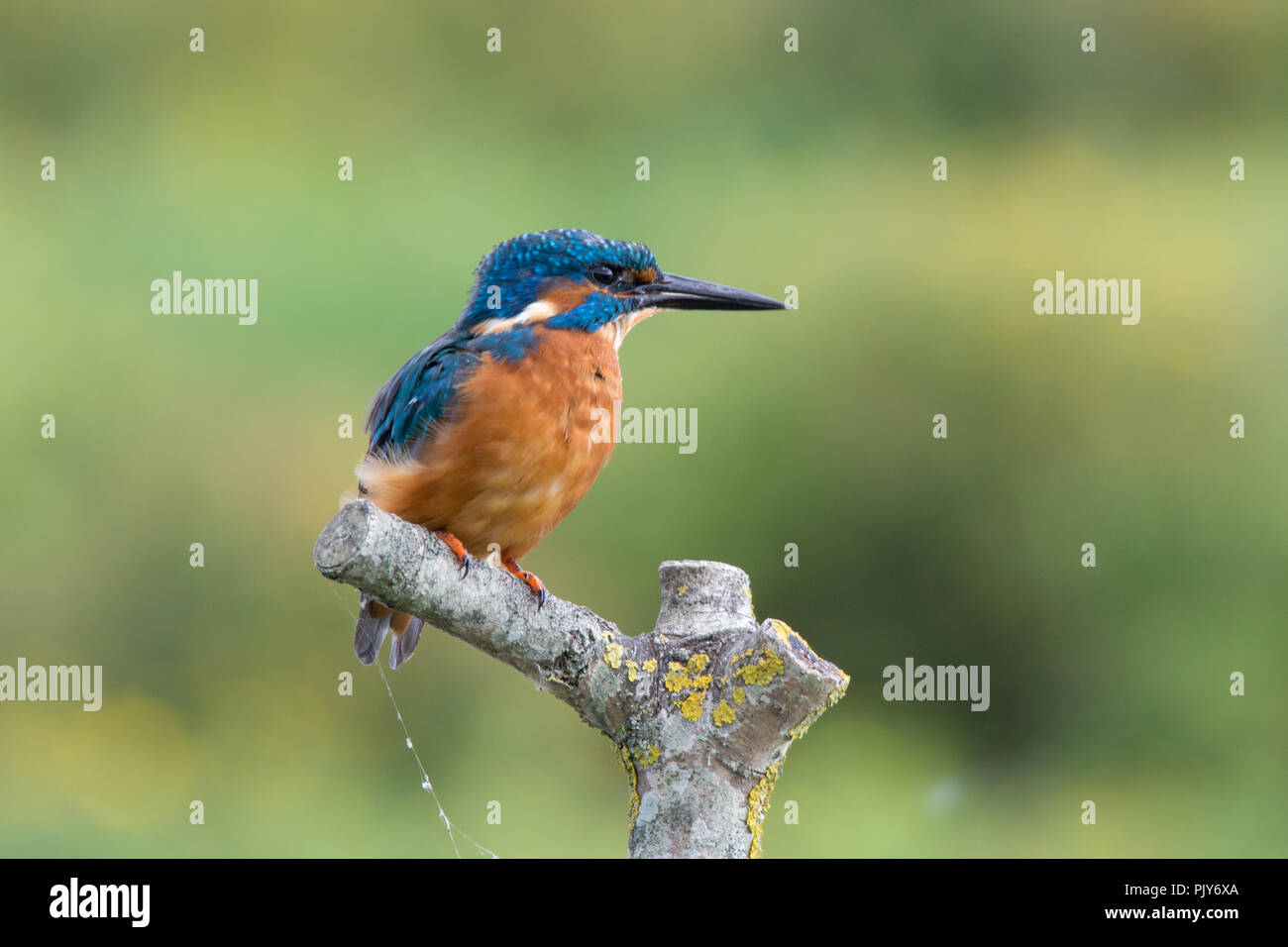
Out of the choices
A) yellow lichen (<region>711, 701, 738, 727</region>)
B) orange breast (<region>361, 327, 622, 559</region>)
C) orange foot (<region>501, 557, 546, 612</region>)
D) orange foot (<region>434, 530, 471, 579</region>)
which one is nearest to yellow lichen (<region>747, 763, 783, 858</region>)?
yellow lichen (<region>711, 701, 738, 727</region>)

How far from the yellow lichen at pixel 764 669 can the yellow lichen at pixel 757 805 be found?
18 centimetres

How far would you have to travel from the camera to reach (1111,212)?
5.73 meters

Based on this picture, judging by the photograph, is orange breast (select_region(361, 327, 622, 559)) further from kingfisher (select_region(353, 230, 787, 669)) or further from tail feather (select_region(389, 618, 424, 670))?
tail feather (select_region(389, 618, 424, 670))

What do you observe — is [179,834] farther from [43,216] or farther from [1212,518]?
[1212,518]

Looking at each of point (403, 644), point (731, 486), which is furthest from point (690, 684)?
point (731, 486)

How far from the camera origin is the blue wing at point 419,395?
95.7 inches

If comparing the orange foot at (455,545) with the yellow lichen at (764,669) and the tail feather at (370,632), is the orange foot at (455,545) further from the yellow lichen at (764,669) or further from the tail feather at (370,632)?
the yellow lichen at (764,669)

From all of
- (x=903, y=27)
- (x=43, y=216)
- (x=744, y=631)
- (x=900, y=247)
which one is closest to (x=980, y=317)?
(x=900, y=247)

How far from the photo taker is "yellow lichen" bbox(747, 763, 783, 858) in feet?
6.49

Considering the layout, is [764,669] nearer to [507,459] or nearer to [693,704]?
[693,704]

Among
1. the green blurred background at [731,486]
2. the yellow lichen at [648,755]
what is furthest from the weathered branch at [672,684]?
the green blurred background at [731,486]

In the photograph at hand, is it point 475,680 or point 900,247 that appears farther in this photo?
point 900,247

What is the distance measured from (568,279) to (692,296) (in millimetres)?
261

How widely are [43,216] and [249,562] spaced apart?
2246 mm
